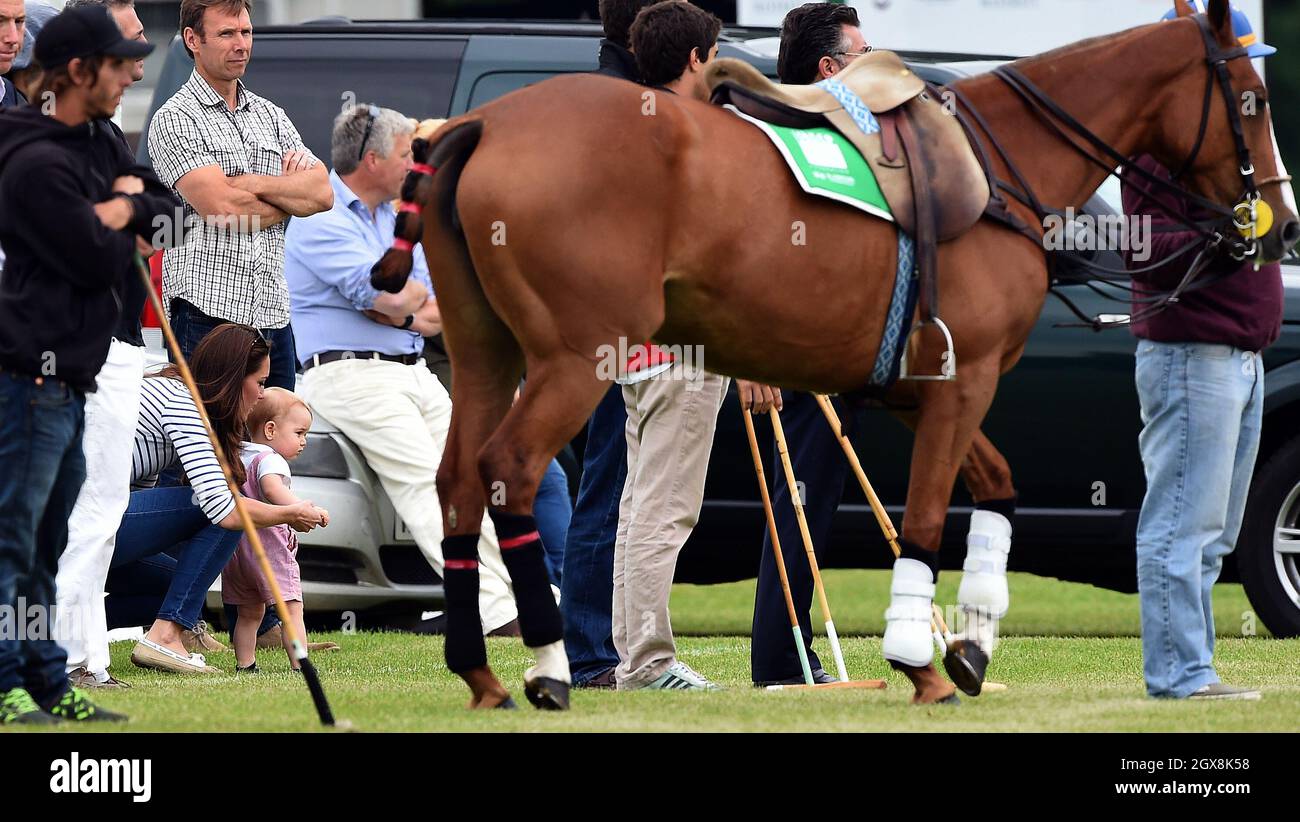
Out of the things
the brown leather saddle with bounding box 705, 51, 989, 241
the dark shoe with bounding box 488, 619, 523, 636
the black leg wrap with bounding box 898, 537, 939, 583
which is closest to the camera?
the brown leather saddle with bounding box 705, 51, 989, 241

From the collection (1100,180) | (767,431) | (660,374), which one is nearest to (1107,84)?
(1100,180)

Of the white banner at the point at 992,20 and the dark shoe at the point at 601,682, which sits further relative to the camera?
the white banner at the point at 992,20

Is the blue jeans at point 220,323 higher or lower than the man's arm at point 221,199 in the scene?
lower

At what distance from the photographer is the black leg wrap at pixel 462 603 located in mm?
6523

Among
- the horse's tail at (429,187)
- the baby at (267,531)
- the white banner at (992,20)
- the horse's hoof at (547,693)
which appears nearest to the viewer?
the horse's tail at (429,187)

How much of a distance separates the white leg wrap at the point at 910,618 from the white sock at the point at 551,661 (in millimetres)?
1031

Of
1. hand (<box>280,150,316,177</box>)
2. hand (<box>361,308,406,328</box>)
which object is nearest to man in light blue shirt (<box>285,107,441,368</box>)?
hand (<box>361,308,406,328</box>)

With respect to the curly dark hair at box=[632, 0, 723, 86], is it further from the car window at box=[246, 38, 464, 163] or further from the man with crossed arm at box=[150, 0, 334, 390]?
the car window at box=[246, 38, 464, 163]

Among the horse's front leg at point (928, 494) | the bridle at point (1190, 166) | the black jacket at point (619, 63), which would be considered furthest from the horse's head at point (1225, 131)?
the black jacket at point (619, 63)

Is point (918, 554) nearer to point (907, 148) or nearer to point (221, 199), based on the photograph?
point (907, 148)

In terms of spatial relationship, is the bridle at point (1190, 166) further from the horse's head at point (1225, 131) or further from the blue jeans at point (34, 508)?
the blue jeans at point (34, 508)

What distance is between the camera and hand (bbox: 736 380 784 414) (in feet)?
25.4

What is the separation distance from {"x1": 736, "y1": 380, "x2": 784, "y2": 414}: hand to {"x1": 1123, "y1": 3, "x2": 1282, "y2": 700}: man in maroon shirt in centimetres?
137
